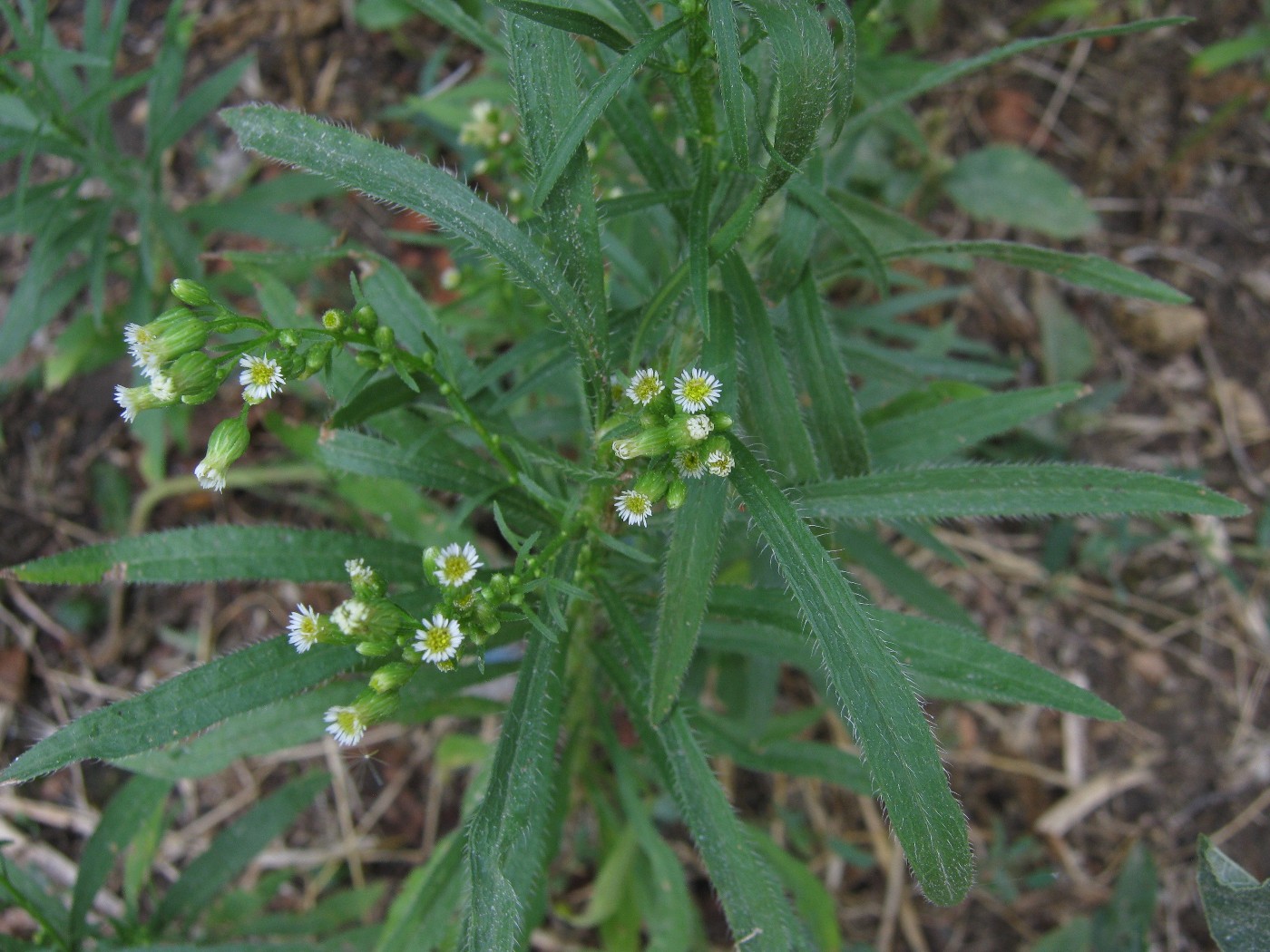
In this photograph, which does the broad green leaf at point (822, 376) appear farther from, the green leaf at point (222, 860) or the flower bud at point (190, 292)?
the green leaf at point (222, 860)

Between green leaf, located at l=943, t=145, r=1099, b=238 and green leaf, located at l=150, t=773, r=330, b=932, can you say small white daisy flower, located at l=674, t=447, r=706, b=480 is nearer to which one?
green leaf, located at l=150, t=773, r=330, b=932

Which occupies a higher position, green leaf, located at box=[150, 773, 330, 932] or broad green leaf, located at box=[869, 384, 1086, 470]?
broad green leaf, located at box=[869, 384, 1086, 470]

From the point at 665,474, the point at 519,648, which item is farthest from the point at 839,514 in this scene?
the point at 519,648

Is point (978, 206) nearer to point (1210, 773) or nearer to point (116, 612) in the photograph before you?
point (1210, 773)

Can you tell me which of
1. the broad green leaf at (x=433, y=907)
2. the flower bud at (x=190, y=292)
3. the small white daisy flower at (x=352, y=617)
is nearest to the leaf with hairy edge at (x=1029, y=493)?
the small white daisy flower at (x=352, y=617)

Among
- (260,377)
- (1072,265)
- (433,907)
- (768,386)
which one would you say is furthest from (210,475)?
(1072,265)

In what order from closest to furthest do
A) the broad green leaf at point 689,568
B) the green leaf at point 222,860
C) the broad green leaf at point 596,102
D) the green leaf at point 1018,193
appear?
the broad green leaf at point 596,102
the broad green leaf at point 689,568
the green leaf at point 222,860
the green leaf at point 1018,193

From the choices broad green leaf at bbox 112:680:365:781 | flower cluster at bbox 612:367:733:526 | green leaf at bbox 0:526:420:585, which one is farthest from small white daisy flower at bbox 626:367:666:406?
broad green leaf at bbox 112:680:365:781
